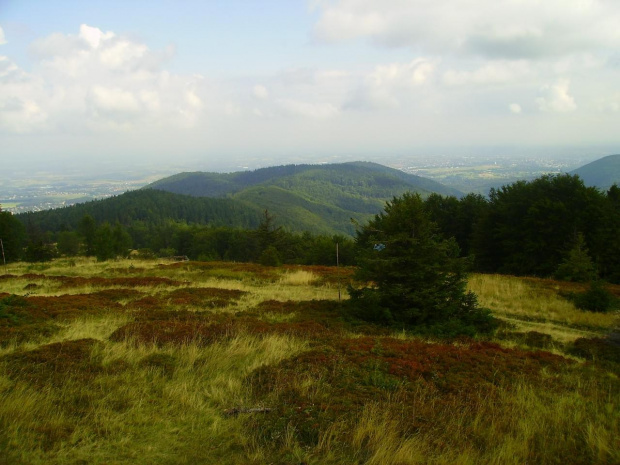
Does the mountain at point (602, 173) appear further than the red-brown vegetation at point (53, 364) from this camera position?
Yes

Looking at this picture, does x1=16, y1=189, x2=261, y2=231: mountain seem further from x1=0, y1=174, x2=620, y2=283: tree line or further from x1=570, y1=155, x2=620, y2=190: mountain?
x1=570, y1=155, x2=620, y2=190: mountain

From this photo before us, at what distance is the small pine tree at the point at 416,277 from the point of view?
405 inches

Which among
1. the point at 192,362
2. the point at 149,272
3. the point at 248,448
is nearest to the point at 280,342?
the point at 192,362

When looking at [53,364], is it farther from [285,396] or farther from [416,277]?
[416,277]

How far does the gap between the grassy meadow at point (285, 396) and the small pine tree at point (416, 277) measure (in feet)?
3.50

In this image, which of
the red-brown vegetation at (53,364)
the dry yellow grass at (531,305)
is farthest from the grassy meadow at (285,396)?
the dry yellow grass at (531,305)

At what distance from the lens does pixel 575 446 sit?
13.8ft

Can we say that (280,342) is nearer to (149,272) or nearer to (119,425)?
(119,425)

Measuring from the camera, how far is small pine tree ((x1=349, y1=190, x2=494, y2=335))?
10.3m

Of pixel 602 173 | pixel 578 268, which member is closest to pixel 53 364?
pixel 578 268

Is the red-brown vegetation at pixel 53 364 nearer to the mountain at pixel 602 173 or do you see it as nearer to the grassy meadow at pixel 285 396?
the grassy meadow at pixel 285 396

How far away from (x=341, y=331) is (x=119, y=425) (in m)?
6.36

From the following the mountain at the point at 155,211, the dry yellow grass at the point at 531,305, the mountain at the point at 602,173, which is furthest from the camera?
the mountain at the point at 602,173

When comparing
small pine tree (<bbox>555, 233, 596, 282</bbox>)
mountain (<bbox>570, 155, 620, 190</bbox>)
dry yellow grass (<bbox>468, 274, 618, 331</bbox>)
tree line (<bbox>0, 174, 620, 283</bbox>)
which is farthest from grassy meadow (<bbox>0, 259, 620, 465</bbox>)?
mountain (<bbox>570, 155, 620, 190</bbox>)
